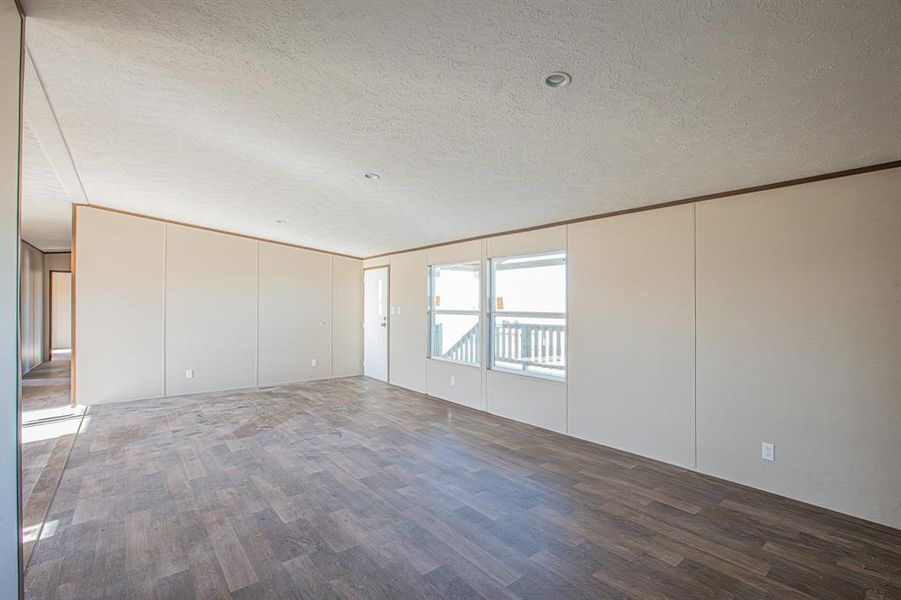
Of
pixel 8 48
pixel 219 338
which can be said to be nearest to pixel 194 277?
pixel 219 338

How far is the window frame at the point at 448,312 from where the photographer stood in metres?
5.48

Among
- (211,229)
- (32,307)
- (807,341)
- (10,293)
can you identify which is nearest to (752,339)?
(807,341)

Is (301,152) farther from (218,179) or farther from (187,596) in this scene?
(187,596)

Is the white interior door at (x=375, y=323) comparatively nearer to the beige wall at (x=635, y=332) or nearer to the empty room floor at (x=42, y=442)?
the beige wall at (x=635, y=332)

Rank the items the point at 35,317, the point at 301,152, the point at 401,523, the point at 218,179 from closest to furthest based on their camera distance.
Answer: the point at 401,523, the point at 301,152, the point at 218,179, the point at 35,317

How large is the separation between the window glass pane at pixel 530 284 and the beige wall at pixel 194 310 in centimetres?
378

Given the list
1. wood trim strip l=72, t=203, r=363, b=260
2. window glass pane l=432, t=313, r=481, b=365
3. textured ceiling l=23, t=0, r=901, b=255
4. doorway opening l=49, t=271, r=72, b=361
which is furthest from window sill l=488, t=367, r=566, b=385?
doorway opening l=49, t=271, r=72, b=361

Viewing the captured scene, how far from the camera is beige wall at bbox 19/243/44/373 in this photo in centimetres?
791

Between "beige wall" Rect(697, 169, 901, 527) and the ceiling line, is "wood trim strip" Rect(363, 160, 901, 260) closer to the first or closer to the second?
"beige wall" Rect(697, 169, 901, 527)

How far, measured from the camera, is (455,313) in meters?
5.96

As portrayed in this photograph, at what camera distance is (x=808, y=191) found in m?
2.86

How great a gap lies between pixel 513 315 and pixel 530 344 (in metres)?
0.43

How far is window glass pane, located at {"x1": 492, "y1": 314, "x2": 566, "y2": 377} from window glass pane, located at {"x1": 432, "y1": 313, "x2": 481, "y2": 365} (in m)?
0.39

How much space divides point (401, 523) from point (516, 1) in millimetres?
2819
